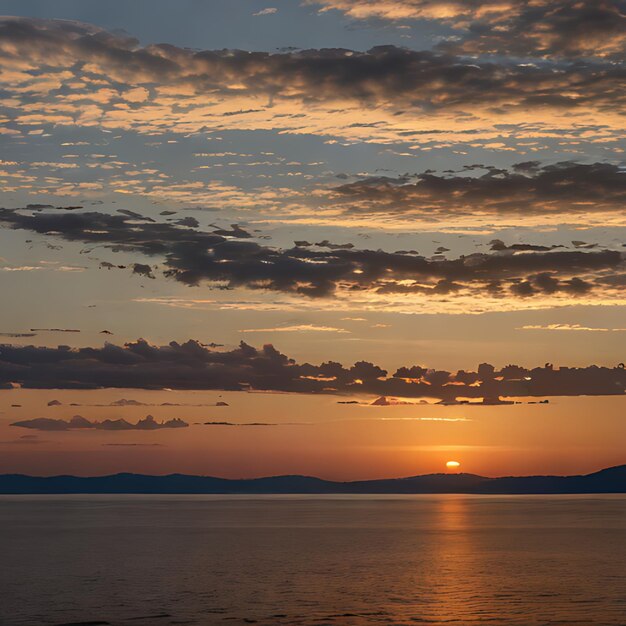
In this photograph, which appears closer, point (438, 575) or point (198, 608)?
point (198, 608)

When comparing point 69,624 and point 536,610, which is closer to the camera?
point 69,624

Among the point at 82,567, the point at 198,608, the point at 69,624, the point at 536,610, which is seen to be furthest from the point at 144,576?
the point at 536,610

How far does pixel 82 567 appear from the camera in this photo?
91.4 m

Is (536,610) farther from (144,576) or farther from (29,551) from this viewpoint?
(29,551)

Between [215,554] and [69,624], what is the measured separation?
52.6 m

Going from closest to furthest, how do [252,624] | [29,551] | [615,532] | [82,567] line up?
[252,624], [82,567], [29,551], [615,532]

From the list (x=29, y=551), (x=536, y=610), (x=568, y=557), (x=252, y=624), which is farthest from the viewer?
(x=29, y=551)

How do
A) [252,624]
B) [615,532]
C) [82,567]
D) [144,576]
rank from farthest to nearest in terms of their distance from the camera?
[615,532] < [82,567] < [144,576] < [252,624]

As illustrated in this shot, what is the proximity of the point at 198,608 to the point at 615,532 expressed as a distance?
117994mm

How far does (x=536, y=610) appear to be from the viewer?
6091 cm

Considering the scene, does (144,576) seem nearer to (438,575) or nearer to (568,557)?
(438,575)

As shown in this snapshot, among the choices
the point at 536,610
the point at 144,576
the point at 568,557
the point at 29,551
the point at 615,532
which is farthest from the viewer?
the point at 615,532

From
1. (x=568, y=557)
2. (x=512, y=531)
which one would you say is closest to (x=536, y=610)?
(x=568, y=557)

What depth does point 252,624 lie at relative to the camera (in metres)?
55.3
